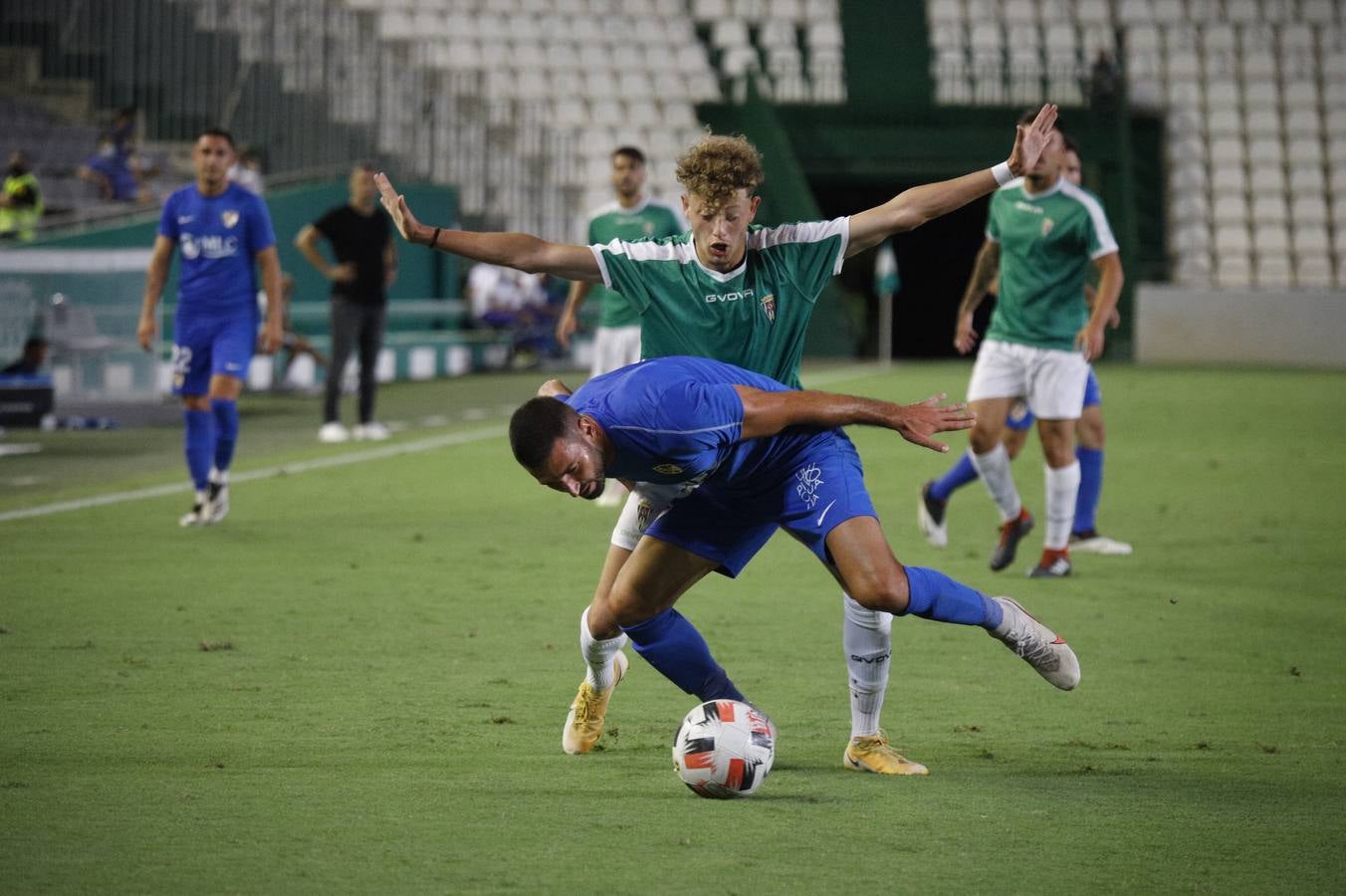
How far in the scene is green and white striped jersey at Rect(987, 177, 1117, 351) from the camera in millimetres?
9695

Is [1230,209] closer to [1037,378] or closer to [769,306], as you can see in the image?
[1037,378]

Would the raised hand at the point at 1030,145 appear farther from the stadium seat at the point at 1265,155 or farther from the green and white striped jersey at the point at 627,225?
the stadium seat at the point at 1265,155

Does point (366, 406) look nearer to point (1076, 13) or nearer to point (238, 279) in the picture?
point (238, 279)

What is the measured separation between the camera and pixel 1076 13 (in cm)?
3716

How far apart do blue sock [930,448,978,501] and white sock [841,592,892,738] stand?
519 cm

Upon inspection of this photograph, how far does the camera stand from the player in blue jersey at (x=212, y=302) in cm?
1115

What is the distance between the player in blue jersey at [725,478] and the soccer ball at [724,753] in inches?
14.9

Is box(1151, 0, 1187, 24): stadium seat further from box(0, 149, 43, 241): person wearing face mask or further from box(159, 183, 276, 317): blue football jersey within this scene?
box(159, 183, 276, 317): blue football jersey

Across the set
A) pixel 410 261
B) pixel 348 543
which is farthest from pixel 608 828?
pixel 410 261

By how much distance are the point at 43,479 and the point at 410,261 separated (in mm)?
14057

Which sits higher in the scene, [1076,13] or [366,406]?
[1076,13]

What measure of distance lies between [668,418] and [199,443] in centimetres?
685

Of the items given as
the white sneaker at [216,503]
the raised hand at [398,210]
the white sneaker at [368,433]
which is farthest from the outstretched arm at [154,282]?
the white sneaker at [368,433]

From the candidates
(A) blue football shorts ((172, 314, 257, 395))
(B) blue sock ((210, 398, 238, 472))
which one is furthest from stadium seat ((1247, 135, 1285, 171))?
(B) blue sock ((210, 398, 238, 472))
